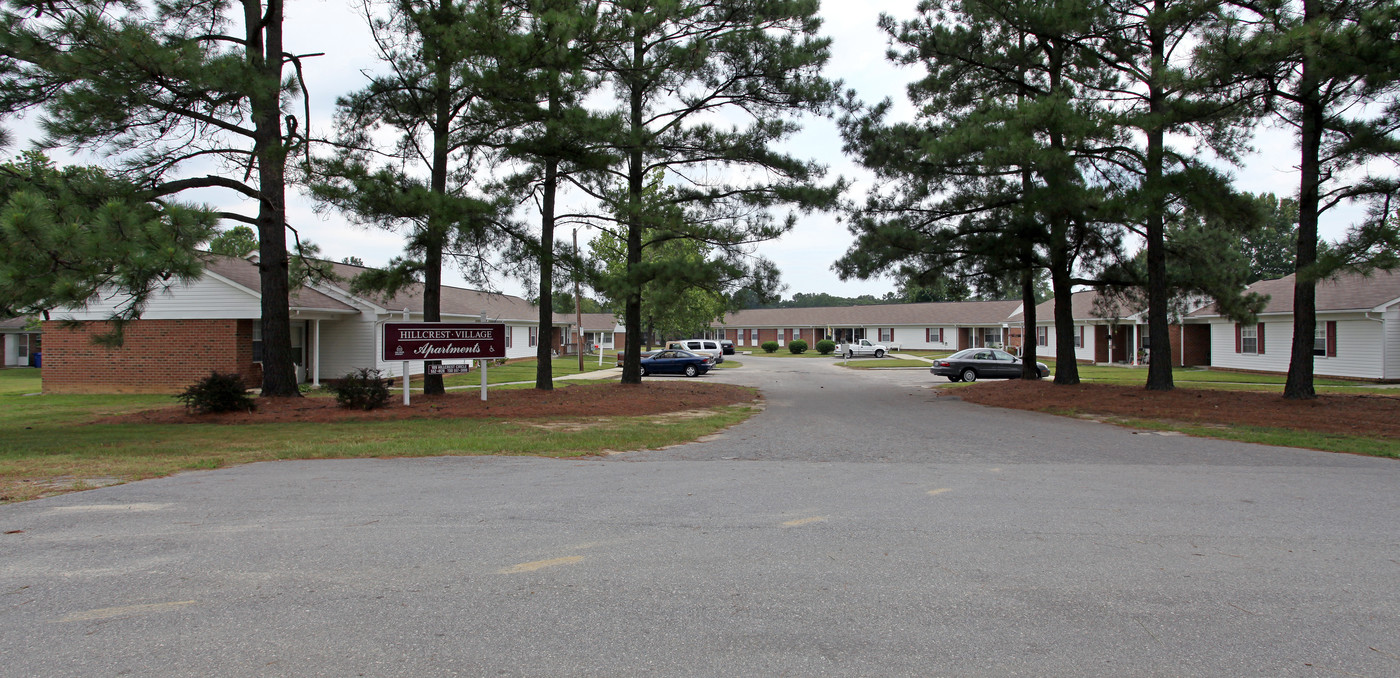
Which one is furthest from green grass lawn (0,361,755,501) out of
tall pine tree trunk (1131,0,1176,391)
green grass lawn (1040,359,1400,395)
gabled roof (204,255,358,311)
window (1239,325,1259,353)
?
window (1239,325,1259,353)

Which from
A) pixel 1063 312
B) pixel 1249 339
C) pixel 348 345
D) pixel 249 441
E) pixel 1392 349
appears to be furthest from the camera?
pixel 1249 339

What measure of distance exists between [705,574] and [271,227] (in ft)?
51.4

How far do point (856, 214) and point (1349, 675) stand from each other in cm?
1957

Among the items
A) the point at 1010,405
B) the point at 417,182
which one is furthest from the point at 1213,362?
the point at 417,182

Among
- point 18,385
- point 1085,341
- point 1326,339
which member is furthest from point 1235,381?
point 18,385

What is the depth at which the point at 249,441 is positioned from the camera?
1111 centimetres

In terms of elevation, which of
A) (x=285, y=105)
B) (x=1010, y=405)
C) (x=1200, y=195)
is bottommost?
(x=1010, y=405)

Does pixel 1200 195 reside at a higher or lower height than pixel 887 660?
higher

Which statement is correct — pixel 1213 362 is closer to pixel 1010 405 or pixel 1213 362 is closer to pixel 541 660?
pixel 1010 405

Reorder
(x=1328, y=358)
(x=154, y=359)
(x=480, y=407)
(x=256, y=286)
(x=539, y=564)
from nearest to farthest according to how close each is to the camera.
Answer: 1. (x=539, y=564)
2. (x=480, y=407)
3. (x=256, y=286)
4. (x=154, y=359)
5. (x=1328, y=358)

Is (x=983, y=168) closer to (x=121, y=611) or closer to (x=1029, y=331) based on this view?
(x=1029, y=331)

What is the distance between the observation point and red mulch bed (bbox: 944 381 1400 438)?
538 inches

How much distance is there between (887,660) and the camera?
358 cm

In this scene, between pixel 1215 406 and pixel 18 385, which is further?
pixel 18 385
